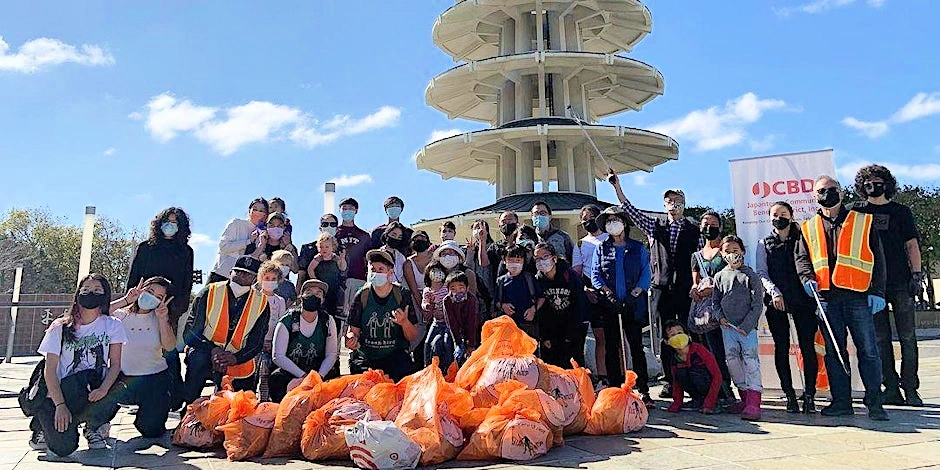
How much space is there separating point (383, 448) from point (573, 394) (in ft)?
5.10

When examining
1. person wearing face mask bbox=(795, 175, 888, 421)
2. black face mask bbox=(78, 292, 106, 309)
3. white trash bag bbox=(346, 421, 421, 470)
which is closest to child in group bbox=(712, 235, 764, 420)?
person wearing face mask bbox=(795, 175, 888, 421)

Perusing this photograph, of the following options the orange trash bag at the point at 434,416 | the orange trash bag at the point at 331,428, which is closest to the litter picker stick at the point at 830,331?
the orange trash bag at the point at 434,416

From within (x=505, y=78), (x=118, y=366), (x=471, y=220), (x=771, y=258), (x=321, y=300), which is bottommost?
(x=118, y=366)

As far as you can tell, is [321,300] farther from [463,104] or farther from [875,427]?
[463,104]

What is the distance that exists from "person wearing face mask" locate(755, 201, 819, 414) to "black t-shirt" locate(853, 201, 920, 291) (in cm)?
60

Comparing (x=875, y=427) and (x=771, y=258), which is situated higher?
(x=771, y=258)

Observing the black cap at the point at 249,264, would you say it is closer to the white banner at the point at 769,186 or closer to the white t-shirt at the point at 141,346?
the white t-shirt at the point at 141,346

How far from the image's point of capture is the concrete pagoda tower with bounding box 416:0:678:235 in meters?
19.3

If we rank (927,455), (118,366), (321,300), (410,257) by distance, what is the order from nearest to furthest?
(927,455)
(118,366)
(321,300)
(410,257)

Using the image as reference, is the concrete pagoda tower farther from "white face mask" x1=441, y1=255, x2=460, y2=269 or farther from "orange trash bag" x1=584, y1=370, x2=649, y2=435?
"orange trash bag" x1=584, y1=370, x2=649, y2=435

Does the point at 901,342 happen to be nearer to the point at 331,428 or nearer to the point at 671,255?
the point at 671,255

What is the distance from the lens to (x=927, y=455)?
156 inches

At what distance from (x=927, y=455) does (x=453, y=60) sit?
22.4 meters

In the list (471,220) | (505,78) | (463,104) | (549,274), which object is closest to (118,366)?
(549,274)
